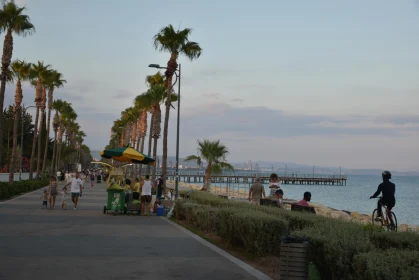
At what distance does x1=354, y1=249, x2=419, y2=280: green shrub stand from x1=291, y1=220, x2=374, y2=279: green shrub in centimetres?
40

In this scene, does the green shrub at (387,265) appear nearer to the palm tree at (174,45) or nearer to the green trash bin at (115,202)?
the green trash bin at (115,202)

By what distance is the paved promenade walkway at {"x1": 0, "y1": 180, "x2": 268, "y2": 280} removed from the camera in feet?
30.5

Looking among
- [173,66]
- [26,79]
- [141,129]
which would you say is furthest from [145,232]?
[141,129]

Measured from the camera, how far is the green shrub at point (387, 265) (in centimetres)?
607

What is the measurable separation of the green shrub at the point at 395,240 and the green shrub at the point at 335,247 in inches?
7.1

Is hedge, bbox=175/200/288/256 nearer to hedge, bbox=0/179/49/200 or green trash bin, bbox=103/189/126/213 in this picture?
green trash bin, bbox=103/189/126/213

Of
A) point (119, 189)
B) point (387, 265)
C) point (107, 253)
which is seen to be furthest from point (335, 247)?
point (119, 189)

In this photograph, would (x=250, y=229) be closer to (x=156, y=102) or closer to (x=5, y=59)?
(x=5, y=59)

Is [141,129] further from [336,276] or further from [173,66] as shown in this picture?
[336,276]

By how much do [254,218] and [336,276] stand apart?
12.7 feet

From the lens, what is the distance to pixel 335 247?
7.61m

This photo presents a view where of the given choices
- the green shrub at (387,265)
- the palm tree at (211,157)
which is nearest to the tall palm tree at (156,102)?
the palm tree at (211,157)

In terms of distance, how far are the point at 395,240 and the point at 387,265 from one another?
6.34ft

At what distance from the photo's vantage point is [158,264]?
10312mm
